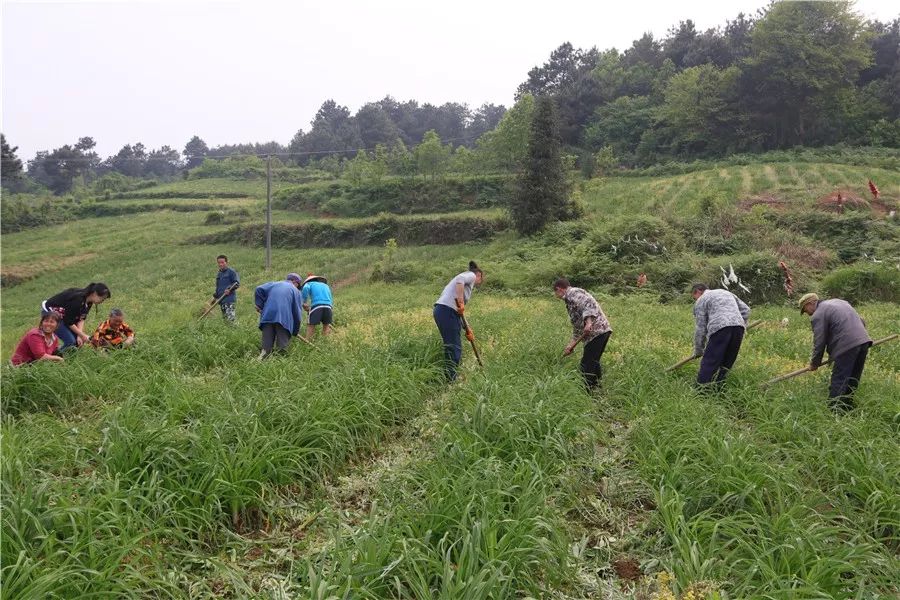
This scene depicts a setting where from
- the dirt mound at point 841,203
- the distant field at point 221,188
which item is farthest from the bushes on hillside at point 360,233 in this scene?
the distant field at point 221,188

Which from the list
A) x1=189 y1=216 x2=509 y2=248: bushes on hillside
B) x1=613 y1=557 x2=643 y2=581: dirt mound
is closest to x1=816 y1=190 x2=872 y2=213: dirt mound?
x1=189 y1=216 x2=509 y2=248: bushes on hillside

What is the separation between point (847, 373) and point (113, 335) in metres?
8.70

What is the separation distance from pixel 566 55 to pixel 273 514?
80241 mm

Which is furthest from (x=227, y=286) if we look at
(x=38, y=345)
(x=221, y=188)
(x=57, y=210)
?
(x=221, y=188)

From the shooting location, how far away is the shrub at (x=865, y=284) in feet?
44.3

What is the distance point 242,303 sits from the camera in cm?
1675

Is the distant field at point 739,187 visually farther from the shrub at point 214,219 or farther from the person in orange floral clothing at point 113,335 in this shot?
the shrub at point 214,219

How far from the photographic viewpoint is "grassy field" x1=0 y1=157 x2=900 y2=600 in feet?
8.41

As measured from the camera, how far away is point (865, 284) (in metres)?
13.8

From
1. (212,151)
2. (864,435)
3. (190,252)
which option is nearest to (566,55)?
(190,252)

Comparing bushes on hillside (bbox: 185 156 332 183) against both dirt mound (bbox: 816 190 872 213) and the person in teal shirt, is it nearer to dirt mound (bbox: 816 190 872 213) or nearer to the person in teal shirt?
dirt mound (bbox: 816 190 872 213)

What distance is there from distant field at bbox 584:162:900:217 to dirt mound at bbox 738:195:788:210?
0.33 m

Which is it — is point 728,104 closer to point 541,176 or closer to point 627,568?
point 541,176

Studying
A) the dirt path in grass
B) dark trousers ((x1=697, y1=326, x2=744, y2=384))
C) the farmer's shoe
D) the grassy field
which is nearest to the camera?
the grassy field
